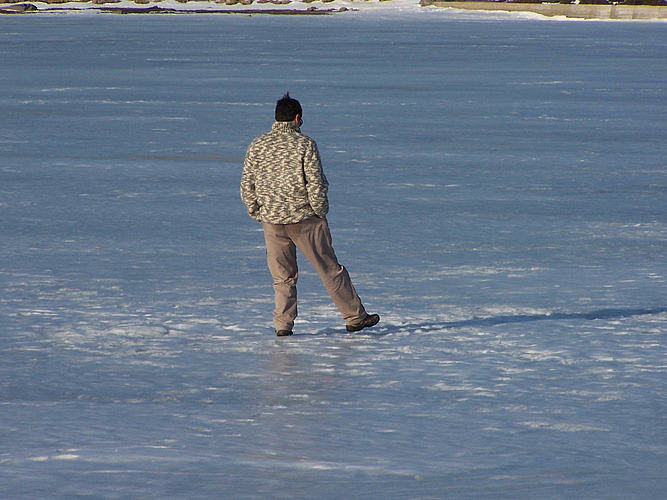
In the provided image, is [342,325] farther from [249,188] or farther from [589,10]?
[589,10]

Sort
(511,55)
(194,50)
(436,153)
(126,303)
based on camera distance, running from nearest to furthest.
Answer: (126,303)
(436,153)
(511,55)
(194,50)

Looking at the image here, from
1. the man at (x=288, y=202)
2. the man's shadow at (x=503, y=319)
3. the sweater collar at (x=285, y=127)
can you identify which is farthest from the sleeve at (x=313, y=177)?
the man's shadow at (x=503, y=319)

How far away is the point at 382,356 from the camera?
5301 mm

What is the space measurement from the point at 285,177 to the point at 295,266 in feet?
1.71

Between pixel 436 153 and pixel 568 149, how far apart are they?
1.74m

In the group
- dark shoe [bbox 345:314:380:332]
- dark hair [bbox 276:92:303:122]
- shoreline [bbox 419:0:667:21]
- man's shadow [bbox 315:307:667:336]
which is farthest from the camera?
shoreline [bbox 419:0:667:21]

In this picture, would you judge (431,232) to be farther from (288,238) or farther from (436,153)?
(436,153)

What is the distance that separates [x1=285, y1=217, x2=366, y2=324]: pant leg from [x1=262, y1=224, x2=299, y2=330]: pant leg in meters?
0.06

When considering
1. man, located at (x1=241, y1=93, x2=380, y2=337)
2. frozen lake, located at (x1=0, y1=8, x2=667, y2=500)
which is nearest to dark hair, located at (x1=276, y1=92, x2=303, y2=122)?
man, located at (x1=241, y1=93, x2=380, y2=337)

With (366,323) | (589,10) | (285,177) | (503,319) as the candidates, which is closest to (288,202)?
(285,177)

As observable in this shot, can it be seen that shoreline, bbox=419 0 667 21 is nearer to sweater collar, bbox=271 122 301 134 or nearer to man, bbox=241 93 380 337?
man, bbox=241 93 380 337

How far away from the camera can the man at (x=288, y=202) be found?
16.9 feet

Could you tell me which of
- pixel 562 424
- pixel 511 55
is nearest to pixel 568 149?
pixel 562 424

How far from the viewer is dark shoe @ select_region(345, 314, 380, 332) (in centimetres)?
565
